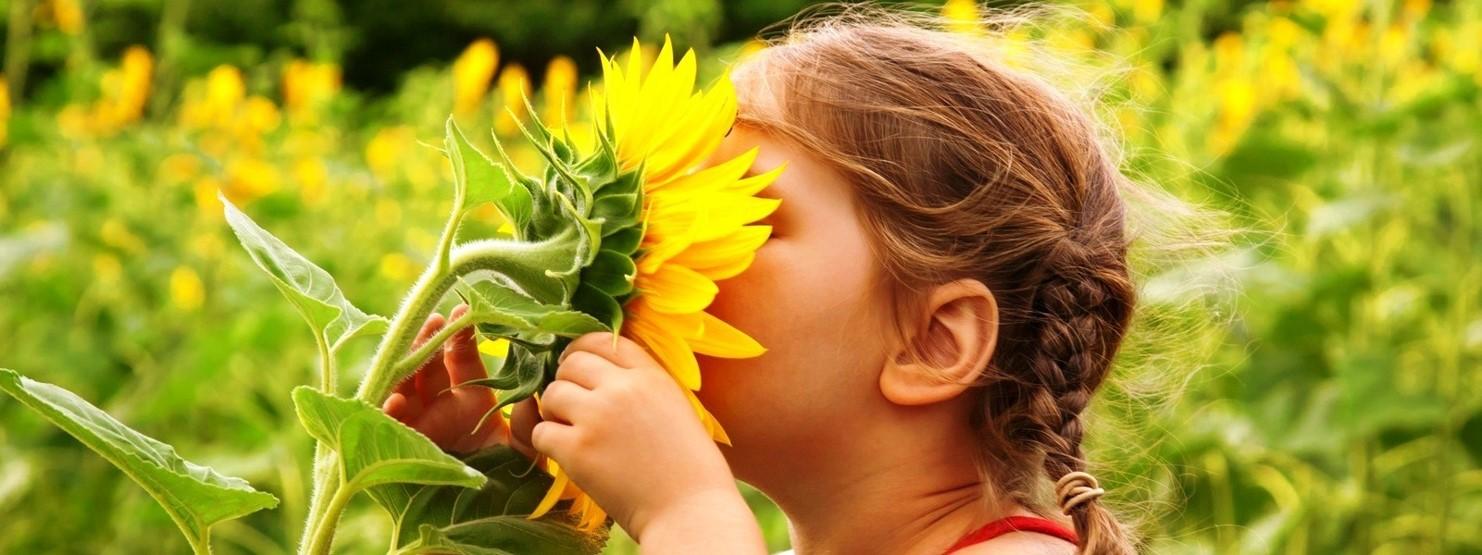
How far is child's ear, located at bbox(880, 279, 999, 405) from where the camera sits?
1172mm

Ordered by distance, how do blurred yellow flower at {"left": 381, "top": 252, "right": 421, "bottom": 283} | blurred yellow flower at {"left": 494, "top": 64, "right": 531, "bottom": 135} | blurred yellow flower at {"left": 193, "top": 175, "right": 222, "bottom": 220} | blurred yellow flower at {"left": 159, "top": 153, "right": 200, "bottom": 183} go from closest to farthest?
blurred yellow flower at {"left": 381, "top": 252, "right": 421, "bottom": 283}, blurred yellow flower at {"left": 193, "top": 175, "right": 222, "bottom": 220}, blurred yellow flower at {"left": 159, "top": 153, "right": 200, "bottom": 183}, blurred yellow flower at {"left": 494, "top": 64, "right": 531, "bottom": 135}

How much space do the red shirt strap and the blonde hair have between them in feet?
0.06

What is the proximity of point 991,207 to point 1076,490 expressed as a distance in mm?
196

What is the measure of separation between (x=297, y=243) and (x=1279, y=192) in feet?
5.15

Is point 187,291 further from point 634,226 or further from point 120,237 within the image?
point 634,226

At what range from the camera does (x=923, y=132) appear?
121 cm

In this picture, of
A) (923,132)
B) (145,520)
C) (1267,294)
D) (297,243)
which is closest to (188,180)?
(297,243)

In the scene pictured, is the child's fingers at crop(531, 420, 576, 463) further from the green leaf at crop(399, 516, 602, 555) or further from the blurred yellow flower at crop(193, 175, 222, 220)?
the blurred yellow flower at crop(193, 175, 222, 220)

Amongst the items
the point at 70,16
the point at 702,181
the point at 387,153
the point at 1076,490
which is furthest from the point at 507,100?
the point at 702,181

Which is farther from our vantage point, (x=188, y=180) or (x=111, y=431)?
(x=188, y=180)

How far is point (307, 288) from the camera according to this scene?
94 cm

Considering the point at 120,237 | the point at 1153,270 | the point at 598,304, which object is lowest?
the point at 120,237

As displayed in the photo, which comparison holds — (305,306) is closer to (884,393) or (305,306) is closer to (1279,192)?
(884,393)

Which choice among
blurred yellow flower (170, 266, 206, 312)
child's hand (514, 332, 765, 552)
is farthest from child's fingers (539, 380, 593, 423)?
blurred yellow flower (170, 266, 206, 312)
